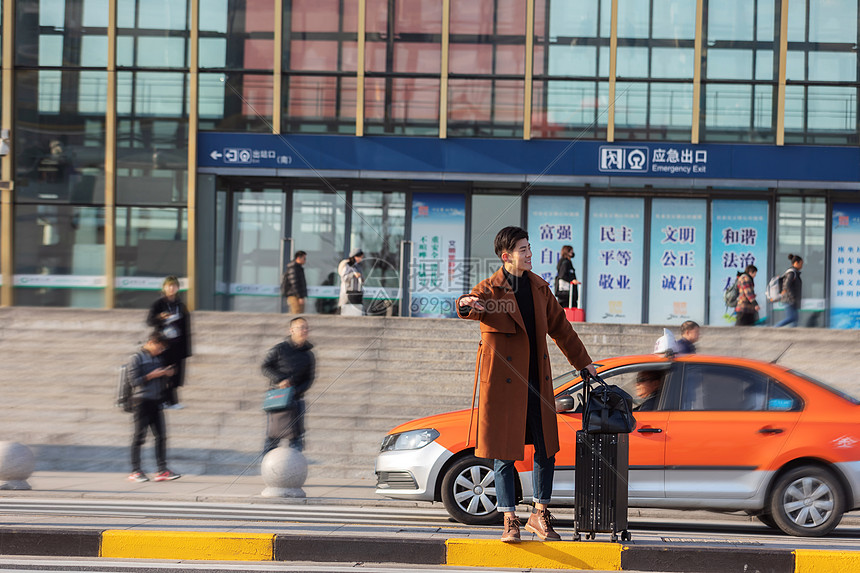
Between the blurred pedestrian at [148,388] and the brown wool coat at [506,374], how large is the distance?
552cm

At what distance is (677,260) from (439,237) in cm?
565

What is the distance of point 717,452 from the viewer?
762 cm

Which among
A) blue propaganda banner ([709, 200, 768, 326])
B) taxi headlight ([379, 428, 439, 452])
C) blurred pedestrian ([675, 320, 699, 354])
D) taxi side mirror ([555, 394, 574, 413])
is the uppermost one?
blue propaganda banner ([709, 200, 768, 326])

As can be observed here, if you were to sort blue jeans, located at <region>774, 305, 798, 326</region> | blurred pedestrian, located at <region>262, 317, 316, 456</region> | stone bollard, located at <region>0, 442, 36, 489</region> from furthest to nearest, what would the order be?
blue jeans, located at <region>774, 305, 798, 326</region>, blurred pedestrian, located at <region>262, 317, 316, 456</region>, stone bollard, located at <region>0, 442, 36, 489</region>

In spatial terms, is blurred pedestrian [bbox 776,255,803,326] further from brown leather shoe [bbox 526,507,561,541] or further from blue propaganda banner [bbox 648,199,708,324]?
brown leather shoe [bbox 526,507,561,541]

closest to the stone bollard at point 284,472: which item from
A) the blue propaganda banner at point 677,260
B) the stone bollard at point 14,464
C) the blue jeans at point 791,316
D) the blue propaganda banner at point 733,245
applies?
the stone bollard at point 14,464

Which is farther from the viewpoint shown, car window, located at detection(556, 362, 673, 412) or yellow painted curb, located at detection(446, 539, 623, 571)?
car window, located at detection(556, 362, 673, 412)

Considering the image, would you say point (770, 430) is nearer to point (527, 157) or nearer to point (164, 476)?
point (164, 476)

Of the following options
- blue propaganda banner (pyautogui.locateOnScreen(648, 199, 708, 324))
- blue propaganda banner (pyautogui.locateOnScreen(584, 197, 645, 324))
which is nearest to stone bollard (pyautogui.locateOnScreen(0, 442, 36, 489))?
blue propaganda banner (pyautogui.locateOnScreen(584, 197, 645, 324))

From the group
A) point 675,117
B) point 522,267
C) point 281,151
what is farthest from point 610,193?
point 522,267

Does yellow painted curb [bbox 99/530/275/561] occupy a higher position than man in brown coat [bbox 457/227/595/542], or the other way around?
man in brown coat [bbox 457/227/595/542]

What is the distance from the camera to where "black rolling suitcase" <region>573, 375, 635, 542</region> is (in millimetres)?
5684

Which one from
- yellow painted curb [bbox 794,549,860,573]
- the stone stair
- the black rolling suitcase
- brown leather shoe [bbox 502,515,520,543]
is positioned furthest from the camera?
the stone stair

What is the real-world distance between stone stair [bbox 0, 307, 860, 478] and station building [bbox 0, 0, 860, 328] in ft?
18.4
